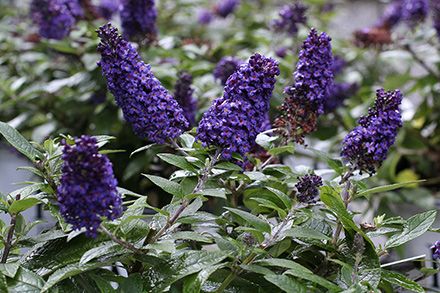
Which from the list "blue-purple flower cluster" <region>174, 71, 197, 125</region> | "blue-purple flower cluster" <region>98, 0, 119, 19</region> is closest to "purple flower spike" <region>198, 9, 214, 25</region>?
"blue-purple flower cluster" <region>98, 0, 119, 19</region>

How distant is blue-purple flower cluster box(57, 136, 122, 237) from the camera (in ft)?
3.63

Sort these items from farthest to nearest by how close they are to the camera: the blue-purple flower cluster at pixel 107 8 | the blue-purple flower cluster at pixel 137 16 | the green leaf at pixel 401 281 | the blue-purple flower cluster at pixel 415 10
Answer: the blue-purple flower cluster at pixel 107 8
the blue-purple flower cluster at pixel 415 10
the blue-purple flower cluster at pixel 137 16
the green leaf at pixel 401 281

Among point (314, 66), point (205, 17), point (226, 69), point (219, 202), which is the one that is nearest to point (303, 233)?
point (314, 66)

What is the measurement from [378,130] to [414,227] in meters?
0.21

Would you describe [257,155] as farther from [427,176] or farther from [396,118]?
[427,176]

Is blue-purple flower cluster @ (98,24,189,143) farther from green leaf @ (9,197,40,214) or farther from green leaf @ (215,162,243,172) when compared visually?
green leaf @ (9,197,40,214)

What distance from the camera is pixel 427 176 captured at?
3.46 metres

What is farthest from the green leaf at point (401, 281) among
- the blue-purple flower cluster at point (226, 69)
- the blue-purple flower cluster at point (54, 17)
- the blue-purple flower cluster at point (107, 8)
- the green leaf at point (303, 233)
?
the blue-purple flower cluster at point (107, 8)

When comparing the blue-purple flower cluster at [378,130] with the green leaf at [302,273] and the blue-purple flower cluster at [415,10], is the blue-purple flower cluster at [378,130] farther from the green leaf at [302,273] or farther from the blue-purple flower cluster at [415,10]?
the blue-purple flower cluster at [415,10]

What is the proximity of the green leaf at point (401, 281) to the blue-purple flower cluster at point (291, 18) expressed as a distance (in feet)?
4.94

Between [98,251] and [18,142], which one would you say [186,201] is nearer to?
[98,251]

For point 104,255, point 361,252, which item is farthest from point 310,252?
point 104,255

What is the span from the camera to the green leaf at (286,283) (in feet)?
4.02

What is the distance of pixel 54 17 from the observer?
2.82 metres
